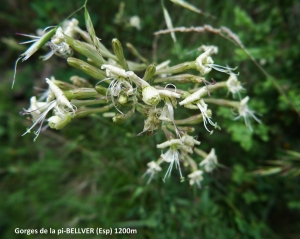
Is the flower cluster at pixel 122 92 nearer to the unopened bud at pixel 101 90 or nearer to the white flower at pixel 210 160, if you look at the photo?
the unopened bud at pixel 101 90

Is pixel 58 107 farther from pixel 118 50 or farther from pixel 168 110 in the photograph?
pixel 168 110

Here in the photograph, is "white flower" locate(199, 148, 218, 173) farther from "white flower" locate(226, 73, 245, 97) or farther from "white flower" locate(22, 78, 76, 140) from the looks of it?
"white flower" locate(22, 78, 76, 140)

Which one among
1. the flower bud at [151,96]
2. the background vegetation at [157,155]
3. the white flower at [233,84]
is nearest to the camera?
the flower bud at [151,96]

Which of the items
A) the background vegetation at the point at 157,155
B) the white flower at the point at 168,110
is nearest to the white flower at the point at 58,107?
the white flower at the point at 168,110

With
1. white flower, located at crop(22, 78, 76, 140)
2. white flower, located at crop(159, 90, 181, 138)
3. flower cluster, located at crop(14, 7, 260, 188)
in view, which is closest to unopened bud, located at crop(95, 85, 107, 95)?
flower cluster, located at crop(14, 7, 260, 188)

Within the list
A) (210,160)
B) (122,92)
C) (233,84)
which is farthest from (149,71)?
(210,160)

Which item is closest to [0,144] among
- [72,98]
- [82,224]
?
[82,224]

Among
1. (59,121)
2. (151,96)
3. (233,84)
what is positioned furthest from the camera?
(233,84)

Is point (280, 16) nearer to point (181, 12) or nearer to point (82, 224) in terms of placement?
point (181, 12)
